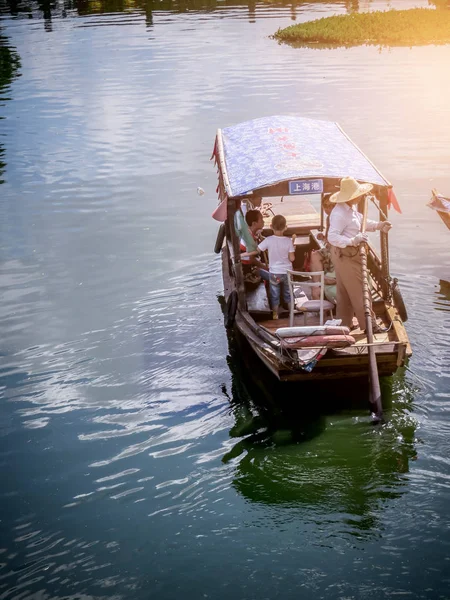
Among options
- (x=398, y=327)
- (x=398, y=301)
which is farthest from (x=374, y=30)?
(x=398, y=327)

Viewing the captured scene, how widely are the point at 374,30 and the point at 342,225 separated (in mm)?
31093

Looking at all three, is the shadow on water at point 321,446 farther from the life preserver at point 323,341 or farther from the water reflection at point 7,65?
the water reflection at point 7,65

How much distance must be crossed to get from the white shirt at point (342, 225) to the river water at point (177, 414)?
2.03 meters

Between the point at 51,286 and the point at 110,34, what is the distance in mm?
31227

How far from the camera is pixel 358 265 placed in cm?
→ 912

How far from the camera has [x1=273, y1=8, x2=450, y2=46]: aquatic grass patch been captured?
35.8 meters

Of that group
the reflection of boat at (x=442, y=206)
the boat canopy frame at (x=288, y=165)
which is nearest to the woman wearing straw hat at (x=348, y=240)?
the boat canopy frame at (x=288, y=165)

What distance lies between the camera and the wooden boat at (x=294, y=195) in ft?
28.5

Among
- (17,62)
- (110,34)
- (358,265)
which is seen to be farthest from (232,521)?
(110,34)

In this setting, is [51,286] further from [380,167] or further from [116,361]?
[380,167]

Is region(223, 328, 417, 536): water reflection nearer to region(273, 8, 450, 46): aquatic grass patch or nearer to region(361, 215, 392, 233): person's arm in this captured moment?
region(361, 215, 392, 233): person's arm

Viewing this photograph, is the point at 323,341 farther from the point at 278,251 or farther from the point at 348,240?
the point at 278,251

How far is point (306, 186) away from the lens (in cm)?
950

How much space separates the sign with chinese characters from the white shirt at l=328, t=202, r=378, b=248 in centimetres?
59
